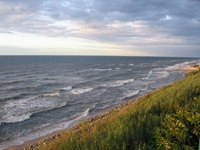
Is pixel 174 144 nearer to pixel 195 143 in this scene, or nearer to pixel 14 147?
pixel 195 143

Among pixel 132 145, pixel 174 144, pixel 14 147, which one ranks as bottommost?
pixel 14 147

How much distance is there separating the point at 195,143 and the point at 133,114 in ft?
9.77

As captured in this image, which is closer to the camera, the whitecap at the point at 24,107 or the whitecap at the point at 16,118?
the whitecap at the point at 16,118

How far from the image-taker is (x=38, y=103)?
82.3ft

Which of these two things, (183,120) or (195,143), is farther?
(183,120)

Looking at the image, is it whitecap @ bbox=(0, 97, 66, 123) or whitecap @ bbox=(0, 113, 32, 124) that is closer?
whitecap @ bbox=(0, 113, 32, 124)

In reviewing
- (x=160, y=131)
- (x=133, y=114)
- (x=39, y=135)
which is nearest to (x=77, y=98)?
(x=39, y=135)

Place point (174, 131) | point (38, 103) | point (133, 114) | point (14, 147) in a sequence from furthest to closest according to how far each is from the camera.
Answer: point (38, 103)
point (14, 147)
point (133, 114)
point (174, 131)

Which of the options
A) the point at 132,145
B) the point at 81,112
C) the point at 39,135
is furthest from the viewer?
the point at 81,112

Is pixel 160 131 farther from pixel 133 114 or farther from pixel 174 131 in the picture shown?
pixel 133 114

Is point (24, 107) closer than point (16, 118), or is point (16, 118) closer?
point (16, 118)

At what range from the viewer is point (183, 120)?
19.4 feet

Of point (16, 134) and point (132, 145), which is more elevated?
point (132, 145)

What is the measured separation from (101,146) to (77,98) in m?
22.5
